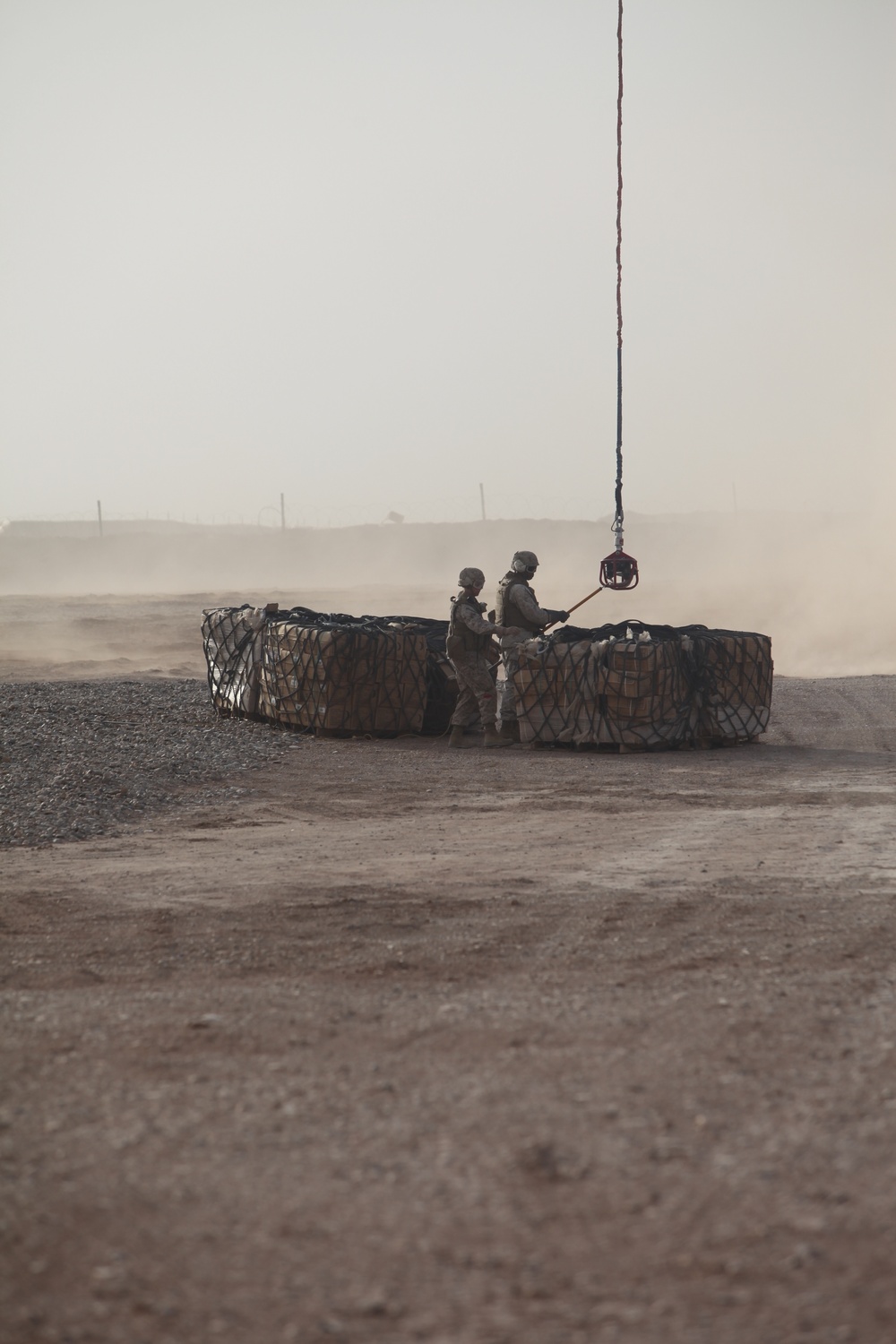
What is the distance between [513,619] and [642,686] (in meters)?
1.64

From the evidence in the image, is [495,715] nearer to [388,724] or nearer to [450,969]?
[388,724]

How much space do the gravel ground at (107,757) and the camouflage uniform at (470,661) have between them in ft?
6.28

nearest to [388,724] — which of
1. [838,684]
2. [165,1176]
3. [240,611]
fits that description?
[240,611]

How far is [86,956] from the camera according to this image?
19.5 feet

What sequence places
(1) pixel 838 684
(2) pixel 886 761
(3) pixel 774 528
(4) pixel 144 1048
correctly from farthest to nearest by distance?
1. (3) pixel 774 528
2. (1) pixel 838 684
3. (2) pixel 886 761
4. (4) pixel 144 1048

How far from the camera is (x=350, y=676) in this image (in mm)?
13805

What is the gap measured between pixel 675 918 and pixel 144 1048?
2.82 meters

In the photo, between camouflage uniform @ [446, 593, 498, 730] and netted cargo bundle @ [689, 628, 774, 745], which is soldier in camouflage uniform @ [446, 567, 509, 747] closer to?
camouflage uniform @ [446, 593, 498, 730]

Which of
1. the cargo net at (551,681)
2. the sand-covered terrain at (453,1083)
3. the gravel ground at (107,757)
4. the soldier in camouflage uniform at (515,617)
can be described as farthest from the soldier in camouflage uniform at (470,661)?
the sand-covered terrain at (453,1083)

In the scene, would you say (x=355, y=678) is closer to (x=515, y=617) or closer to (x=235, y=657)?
(x=515, y=617)

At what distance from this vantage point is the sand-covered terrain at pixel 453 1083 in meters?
3.11

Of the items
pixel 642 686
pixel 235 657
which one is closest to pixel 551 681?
pixel 642 686

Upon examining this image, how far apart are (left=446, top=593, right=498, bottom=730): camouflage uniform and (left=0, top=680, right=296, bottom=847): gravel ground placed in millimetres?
1913

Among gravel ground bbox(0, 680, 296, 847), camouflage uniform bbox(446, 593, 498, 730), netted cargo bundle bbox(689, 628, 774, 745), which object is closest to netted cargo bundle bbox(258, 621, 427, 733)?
gravel ground bbox(0, 680, 296, 847)
